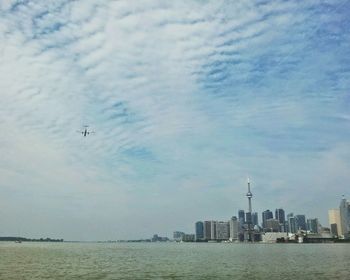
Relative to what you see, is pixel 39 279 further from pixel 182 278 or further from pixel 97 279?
pixel 182 278

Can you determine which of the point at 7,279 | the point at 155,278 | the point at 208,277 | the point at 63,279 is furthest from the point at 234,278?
the point at 7,279

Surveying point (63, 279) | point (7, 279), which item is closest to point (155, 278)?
point (63, 279)

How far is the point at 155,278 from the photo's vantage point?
73.7 m

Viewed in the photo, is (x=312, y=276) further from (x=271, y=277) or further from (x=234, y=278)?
(x=234, y=278)

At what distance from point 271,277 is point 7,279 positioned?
43535 millimetres

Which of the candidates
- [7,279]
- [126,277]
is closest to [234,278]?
[126,277]

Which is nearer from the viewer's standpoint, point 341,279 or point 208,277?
point 341,279

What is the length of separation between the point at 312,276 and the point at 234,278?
565 inches

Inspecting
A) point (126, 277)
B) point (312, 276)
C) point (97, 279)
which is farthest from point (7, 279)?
point (312, 276)

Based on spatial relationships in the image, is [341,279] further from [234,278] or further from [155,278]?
[155,278]

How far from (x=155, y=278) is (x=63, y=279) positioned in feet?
49.1

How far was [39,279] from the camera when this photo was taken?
72438mm

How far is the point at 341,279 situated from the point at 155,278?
97.0 ft

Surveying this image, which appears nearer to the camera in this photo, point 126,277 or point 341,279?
point 341,279
